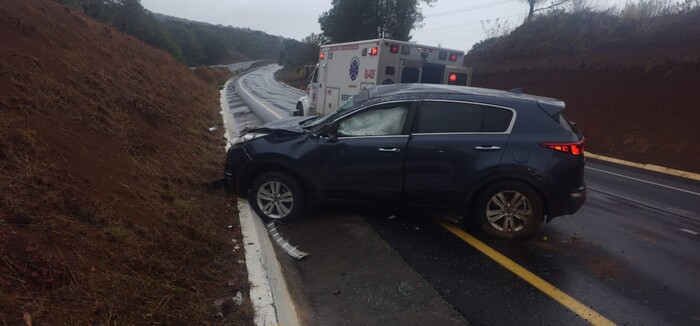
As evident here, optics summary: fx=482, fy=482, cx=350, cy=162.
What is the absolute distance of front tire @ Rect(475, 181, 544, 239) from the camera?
5320 millimetres

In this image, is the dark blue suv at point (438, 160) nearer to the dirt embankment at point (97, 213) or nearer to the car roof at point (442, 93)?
the car roof at point (442, 93)

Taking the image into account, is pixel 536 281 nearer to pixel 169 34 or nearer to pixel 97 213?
pixel 97 213

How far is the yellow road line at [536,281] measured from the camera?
12.6 feet

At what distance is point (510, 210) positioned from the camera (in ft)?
17.7

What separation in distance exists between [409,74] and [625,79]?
38.4 feet

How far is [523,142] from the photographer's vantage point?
5.28m

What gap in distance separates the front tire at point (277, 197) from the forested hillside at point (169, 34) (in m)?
19.0

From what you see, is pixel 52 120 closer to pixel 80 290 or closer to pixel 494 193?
pixel 80 290

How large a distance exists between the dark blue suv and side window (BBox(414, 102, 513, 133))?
11mm

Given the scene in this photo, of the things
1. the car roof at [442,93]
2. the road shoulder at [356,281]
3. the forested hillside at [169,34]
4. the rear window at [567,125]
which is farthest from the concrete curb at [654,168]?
the forested hillside at [169,34]

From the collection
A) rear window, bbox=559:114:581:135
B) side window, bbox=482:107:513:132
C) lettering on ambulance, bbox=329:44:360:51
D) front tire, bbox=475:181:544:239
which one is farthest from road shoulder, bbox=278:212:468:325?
lettering on ambulance, bbox=329:44:360:51

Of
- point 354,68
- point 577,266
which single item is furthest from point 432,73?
point 577,266

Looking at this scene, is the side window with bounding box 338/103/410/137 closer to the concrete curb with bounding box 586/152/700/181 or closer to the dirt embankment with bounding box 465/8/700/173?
the concrete curb with bounding box 586/152/700/181

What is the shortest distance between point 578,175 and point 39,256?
501 centimetres
